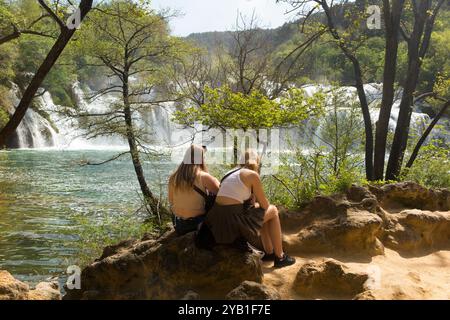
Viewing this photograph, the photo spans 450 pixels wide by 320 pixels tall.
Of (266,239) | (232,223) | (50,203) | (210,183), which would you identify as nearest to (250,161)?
(210,183)

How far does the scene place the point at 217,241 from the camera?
3.91m

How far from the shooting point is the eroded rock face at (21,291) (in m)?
3.91

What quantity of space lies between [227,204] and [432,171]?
6293 mm

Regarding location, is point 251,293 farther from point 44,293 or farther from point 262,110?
point 262,110

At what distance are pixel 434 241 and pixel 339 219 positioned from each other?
1529mm

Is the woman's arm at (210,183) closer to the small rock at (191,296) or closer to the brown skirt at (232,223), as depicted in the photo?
the brown skirt at (232,223)

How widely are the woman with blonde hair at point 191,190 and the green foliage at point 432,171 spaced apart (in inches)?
219

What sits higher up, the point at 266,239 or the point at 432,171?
the point at 432,171

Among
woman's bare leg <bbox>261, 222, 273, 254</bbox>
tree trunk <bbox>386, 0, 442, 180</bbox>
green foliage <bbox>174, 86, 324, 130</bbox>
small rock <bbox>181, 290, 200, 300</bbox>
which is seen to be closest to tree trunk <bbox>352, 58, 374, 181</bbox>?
tree trunk <bbox>386, 0, 442, 180</bbox>

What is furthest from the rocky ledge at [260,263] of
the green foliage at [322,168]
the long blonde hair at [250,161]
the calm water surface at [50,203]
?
the calm water surface at [50,203]

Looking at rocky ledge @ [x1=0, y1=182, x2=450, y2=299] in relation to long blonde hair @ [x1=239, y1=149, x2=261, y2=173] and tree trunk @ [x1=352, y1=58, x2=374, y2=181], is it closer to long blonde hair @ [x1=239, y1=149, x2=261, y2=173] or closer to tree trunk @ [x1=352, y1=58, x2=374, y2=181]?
long blonde hair @ [x1=239, y1=149, x2=261, y2=173]

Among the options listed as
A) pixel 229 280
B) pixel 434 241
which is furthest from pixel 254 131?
pixel 229 280

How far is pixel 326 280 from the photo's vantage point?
4043 mm

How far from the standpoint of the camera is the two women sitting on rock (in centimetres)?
399
